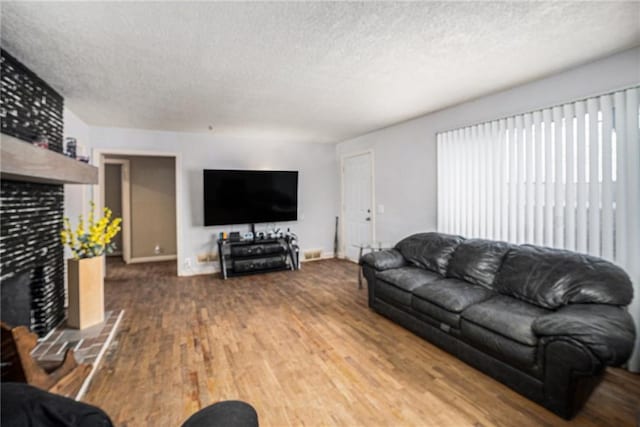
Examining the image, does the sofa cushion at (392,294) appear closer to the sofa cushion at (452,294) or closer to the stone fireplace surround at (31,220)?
the sofa cushion at (452,294)

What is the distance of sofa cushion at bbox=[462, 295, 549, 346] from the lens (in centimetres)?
207

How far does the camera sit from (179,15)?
Answer: 186 centimetres

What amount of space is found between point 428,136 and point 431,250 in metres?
1.73

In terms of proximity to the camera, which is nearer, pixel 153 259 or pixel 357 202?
pixel 357 202

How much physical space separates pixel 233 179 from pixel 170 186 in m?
2.61

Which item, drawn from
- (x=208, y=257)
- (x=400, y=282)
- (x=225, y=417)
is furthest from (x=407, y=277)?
(x=208, y=257)

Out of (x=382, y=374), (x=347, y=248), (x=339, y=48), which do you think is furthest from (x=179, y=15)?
(x=347, y=248)

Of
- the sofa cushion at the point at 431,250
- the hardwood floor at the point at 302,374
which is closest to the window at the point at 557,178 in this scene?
the sofa cushion at the point at 431,250

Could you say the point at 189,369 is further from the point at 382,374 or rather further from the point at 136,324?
the point at 382,374

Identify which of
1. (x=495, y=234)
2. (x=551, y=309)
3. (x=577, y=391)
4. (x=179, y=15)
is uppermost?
(x=179, y=15)

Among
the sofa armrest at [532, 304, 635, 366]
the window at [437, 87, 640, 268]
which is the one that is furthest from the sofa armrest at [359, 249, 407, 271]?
the sofa armrest at [532, 304, 635, 366]

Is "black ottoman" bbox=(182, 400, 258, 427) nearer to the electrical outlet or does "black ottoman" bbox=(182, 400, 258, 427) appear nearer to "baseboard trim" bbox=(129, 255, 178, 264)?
the electrical outlet

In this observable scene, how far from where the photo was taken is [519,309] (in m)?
2.35

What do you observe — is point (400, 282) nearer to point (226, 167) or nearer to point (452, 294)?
point (452, 294)
